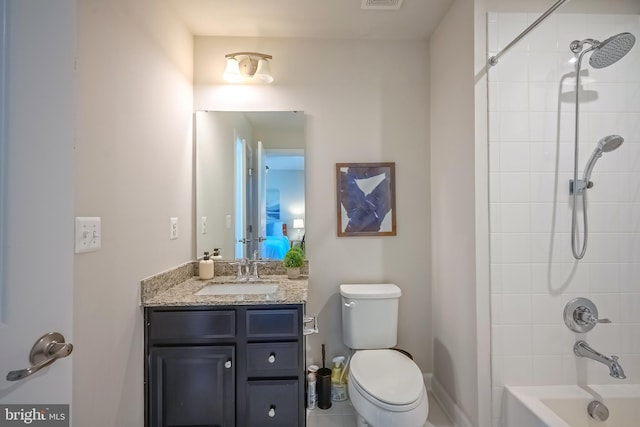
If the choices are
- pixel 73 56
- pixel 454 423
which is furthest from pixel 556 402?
pixel 73 56

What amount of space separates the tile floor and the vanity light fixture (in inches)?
83.7

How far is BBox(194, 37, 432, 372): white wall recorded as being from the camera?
2098mm

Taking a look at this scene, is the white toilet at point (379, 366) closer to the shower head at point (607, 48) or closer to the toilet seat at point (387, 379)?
the toilet seat at point (387, 379)

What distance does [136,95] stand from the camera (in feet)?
4.58

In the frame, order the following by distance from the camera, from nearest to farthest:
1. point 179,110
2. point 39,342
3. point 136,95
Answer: point 39,342 → point 136,95 → point 179,110

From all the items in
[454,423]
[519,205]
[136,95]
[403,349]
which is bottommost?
[454,423]

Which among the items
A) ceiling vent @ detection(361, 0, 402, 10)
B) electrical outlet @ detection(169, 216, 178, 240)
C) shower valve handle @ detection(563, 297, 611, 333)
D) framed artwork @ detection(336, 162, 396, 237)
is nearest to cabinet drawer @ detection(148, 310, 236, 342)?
electrical outlet @ detection(169, 216, 178, 240)

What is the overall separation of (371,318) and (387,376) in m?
0.40

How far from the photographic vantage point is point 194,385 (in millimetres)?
1434

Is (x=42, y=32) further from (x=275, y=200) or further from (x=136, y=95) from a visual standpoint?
(x=275, y=200)

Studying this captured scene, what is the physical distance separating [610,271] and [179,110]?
98.8 inches

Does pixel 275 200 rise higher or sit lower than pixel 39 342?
higher

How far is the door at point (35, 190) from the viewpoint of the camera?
Answer: 614 millimetres

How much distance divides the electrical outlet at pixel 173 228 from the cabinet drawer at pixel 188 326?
0.47m
